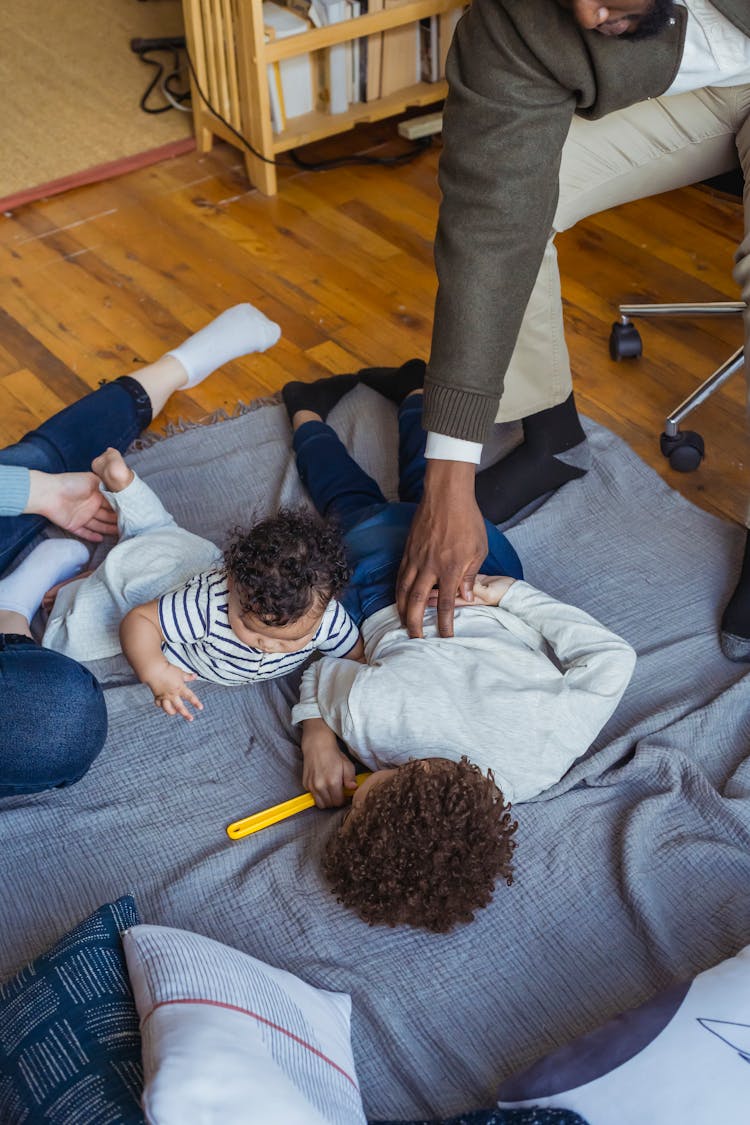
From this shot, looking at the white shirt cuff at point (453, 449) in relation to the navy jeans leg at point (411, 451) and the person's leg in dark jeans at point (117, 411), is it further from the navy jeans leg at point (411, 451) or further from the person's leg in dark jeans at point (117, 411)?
the person's leg in dark jeans at point (117, 411)

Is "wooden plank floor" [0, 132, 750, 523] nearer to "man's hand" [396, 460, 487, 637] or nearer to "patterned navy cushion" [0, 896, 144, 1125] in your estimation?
"man's hand" [396, 460, 487, 637]

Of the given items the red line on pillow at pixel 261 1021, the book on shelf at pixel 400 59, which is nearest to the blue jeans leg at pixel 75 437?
the red line on pillow at pixel 261 1021

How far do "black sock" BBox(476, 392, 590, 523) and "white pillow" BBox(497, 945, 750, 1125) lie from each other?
2.96 ft

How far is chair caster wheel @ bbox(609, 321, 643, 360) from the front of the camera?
7.13ft

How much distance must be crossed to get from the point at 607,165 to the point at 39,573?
3.56ft

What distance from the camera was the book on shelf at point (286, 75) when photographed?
8.21ft

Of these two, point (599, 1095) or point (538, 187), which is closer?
point (599, 1095)

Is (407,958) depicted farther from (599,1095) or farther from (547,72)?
(547,72)

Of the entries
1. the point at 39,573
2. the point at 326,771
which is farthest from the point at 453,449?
the point at 39,573

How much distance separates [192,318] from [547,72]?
1.13 meters

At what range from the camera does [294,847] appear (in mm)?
1324

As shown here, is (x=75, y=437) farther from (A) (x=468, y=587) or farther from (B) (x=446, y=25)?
(B) (x=446, y=25)

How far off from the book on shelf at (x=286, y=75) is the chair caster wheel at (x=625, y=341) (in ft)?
3.39

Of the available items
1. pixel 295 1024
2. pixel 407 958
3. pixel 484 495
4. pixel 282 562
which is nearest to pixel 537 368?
pixel 484 495
